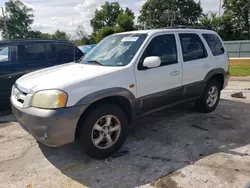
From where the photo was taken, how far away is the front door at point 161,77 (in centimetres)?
374

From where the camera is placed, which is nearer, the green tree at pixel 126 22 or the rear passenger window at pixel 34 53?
the rear passenger window at pixel 34 53

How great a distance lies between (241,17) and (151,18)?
17333 mm

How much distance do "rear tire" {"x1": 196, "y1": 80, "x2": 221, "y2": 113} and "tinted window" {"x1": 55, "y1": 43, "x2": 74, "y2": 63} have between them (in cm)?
366

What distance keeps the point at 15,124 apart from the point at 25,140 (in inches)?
40.8

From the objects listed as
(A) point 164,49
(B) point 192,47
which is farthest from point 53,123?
(B) point 192,47

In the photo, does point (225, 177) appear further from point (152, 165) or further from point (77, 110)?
point (77, 110)

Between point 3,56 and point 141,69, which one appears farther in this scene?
point 3,56

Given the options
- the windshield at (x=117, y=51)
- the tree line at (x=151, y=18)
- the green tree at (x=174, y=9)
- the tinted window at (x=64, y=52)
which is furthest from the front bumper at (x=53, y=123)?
the green tree at (x=174, y=9)

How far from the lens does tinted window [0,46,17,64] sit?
5680 millimetres

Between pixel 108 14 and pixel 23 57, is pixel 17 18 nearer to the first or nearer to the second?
pixel 108 14

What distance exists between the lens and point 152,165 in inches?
129

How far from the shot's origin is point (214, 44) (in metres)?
5.22

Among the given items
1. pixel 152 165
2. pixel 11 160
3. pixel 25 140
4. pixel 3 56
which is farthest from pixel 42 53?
pixel 152 165

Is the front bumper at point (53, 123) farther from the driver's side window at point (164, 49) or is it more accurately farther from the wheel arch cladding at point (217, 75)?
the wheel arch cladding at point (217, 75)
